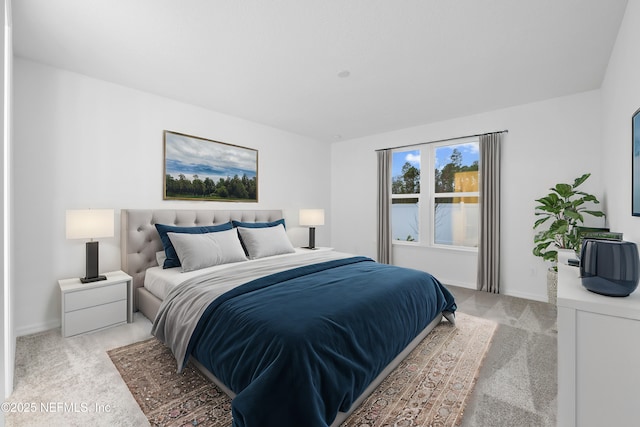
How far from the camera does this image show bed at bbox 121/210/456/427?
4.49 feet

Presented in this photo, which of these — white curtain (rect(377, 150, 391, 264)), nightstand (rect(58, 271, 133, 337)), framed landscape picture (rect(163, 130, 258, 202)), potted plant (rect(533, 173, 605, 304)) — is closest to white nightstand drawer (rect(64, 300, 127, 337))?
nightstand (rect(58, 271, 133, 337))

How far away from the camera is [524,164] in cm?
383

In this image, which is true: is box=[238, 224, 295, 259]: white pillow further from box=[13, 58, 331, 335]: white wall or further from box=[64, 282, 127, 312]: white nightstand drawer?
box=[64, 282, 127, 312]: white nightstand drawer

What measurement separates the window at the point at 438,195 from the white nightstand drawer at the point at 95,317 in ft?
13.4

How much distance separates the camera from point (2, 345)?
1287 mm

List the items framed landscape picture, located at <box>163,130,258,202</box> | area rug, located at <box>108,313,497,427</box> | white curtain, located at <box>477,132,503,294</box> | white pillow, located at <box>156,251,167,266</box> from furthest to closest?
white curtain, located at <box>477,132,503,294</box>
framed landscape picture, located at <box>163,130,258,202</box>
white pillow, located at <box>156,251,167,266</box>
area rug, located at <box>108,313,497,427</box>

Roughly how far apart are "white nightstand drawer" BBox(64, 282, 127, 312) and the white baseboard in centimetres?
47

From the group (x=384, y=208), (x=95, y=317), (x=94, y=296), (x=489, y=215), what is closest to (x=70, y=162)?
(x=94, y=296)

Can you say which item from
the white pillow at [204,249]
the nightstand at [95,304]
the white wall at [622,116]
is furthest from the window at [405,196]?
the nightstand at [95,304]

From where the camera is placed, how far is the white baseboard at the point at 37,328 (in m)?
2.61

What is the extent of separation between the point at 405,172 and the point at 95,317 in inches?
181

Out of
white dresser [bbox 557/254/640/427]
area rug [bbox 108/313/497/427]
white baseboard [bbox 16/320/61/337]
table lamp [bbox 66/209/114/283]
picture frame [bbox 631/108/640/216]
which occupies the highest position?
picture frame [bbox 631/108/640/216]

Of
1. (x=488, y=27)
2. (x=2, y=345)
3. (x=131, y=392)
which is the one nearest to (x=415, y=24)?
(x=488, y=27)

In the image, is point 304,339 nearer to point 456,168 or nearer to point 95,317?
point 95,317
